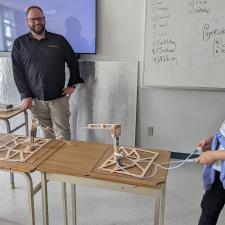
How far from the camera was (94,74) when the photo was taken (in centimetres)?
302

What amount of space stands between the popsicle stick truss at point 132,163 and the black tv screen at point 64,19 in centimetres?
160

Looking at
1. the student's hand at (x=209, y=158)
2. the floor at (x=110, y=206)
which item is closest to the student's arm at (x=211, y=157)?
the student's hand at (x=209, y=158)

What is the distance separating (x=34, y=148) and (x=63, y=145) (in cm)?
17

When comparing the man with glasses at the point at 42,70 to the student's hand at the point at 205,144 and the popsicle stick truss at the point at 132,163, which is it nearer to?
the popsicle stick truss at the point at 132,163

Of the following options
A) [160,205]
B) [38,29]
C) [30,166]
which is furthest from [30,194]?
[38,29]

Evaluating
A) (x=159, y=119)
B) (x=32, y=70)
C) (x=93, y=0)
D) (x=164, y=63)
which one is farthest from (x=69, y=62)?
(x=159, y=119)

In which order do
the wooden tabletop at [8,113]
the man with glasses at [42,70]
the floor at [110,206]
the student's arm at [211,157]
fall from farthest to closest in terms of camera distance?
the man with glasses at [42,70], the wooden tabletop at [8,113], the floor at [110,206], the student's arm at [211,157]

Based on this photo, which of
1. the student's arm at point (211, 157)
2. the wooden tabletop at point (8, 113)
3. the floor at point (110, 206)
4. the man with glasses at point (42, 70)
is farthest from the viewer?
the man with glasses at point (42, 70)

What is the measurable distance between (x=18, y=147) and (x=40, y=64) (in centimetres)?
103

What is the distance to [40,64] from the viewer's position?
2525 millimetres

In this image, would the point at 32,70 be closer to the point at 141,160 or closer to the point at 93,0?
the point at 93,0

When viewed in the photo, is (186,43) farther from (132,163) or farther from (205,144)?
(132,163)

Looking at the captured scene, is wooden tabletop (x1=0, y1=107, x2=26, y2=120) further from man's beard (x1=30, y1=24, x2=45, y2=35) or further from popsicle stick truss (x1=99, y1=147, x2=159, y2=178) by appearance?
popsicle stick truss (x1=99, y1=147, x2=159, y2=178)

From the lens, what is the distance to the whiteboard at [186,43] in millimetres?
2596
